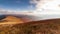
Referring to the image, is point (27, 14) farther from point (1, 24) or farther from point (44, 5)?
point (1, 24)

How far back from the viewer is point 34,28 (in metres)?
1.71

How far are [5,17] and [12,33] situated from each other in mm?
229

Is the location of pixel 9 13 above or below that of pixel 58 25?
above

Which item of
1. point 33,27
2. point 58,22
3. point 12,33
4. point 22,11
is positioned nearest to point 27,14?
point 22,11

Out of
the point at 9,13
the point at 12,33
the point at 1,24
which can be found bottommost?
the point at 12,33

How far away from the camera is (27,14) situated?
174 centimetres

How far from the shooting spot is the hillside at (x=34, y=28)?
1.68 m

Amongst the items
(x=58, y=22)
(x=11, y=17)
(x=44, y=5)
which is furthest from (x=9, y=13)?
(x=58, y=22)

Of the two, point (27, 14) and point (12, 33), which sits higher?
point (27, 14)

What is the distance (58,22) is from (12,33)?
2.05 feet

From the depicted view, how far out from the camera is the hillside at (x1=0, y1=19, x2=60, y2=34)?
1.68m

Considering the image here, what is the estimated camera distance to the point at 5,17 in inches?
66.9

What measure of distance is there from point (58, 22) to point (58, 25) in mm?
40

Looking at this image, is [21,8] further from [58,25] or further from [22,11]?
[58,25]
